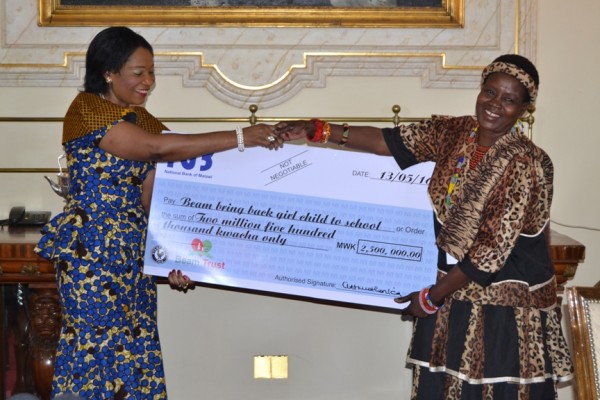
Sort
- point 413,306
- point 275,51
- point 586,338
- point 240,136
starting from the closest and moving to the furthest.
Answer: point 586,338, point 413,306, point 240,136, point 275,51

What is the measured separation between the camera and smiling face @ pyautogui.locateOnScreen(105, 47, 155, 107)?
3.53 metres

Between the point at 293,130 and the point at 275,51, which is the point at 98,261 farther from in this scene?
the point at 275,51

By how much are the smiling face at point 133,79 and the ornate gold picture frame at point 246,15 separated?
990 millimetres

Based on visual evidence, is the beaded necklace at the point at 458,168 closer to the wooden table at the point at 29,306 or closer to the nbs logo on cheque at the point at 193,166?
the wooden table at the point at 29,306

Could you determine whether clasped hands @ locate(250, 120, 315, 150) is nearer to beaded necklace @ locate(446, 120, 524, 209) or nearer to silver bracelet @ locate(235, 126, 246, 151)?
silver bracelet @ locate(235, 126, 246, 151)

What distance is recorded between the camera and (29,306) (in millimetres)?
4445

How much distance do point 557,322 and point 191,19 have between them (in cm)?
227

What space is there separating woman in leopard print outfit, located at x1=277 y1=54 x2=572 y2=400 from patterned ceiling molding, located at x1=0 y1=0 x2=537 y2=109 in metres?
1.33

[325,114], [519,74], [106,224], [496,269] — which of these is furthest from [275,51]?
[496,269]

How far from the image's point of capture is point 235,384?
4.77m

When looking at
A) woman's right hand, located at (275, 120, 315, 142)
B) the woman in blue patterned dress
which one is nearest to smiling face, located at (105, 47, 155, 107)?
the woman in blue patterned dress

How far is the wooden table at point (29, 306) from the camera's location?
160 inches

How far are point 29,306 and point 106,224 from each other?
1157 mm

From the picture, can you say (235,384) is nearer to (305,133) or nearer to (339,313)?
(339,313)
